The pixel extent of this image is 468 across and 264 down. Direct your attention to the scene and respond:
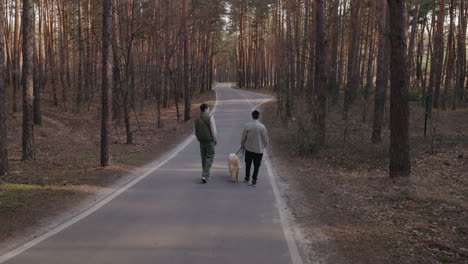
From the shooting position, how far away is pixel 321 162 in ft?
44.1

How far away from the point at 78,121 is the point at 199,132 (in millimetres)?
20648

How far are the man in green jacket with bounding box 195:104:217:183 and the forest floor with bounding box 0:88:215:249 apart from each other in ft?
7.65

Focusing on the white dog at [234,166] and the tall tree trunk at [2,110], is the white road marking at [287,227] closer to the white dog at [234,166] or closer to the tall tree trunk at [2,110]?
the white dog at [234,166]

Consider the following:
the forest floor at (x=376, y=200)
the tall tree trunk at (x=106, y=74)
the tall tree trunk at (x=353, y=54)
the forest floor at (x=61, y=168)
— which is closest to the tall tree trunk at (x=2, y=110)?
the forest floor at (x=61, y=168)

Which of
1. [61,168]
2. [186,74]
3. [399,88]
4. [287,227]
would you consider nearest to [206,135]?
[287,227]

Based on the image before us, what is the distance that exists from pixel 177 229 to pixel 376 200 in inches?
174

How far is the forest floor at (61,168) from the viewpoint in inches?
287

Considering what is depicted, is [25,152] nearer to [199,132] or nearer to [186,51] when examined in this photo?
[199,132]

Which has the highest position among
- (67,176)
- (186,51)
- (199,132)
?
(186,51)

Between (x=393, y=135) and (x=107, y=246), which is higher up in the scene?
(x=393, y=135)

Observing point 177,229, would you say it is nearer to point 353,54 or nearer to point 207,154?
point 207,154

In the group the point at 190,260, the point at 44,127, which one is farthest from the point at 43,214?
the point at 44,127

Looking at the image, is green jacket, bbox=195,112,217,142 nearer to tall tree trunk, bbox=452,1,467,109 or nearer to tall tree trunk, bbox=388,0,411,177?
tall tree trunk, bbox=388,0,411,177

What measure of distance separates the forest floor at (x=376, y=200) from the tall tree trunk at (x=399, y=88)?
63cm
